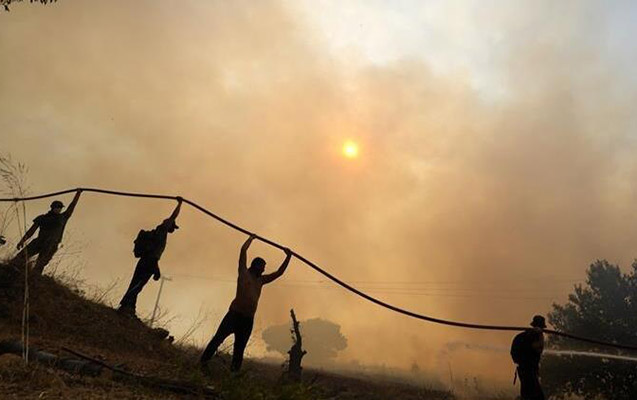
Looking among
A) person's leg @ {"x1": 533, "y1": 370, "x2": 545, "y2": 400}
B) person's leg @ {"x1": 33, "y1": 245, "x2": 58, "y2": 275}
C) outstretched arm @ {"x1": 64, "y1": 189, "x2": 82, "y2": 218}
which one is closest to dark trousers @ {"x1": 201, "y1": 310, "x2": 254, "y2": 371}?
person's leg @ {"x1": 533, "y1": 370, "x2": 545, "y2": 400}

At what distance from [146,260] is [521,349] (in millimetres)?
7884

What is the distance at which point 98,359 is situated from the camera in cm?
643

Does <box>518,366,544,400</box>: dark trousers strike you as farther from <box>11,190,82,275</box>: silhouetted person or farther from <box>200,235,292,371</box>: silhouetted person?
<box>11,190,82,275</box>: silhouetted person

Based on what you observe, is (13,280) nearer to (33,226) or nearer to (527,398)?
(33,226)

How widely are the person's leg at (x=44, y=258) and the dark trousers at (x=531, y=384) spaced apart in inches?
390

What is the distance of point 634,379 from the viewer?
33.7m

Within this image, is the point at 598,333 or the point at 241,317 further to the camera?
the point at 598,333

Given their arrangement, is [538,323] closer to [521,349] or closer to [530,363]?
[521,349]

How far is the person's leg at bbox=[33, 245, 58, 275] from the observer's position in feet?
31.7

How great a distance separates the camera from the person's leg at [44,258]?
9664mm

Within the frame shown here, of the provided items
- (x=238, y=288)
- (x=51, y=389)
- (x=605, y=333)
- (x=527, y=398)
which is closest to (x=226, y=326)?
(x=238, y=288)

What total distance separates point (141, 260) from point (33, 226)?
8.30ft

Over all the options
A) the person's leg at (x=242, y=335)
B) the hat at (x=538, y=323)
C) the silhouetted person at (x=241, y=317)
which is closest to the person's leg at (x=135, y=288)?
the silhouetted person at (x=241, y=317)

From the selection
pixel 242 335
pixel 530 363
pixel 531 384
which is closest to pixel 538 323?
pixel 530 363
